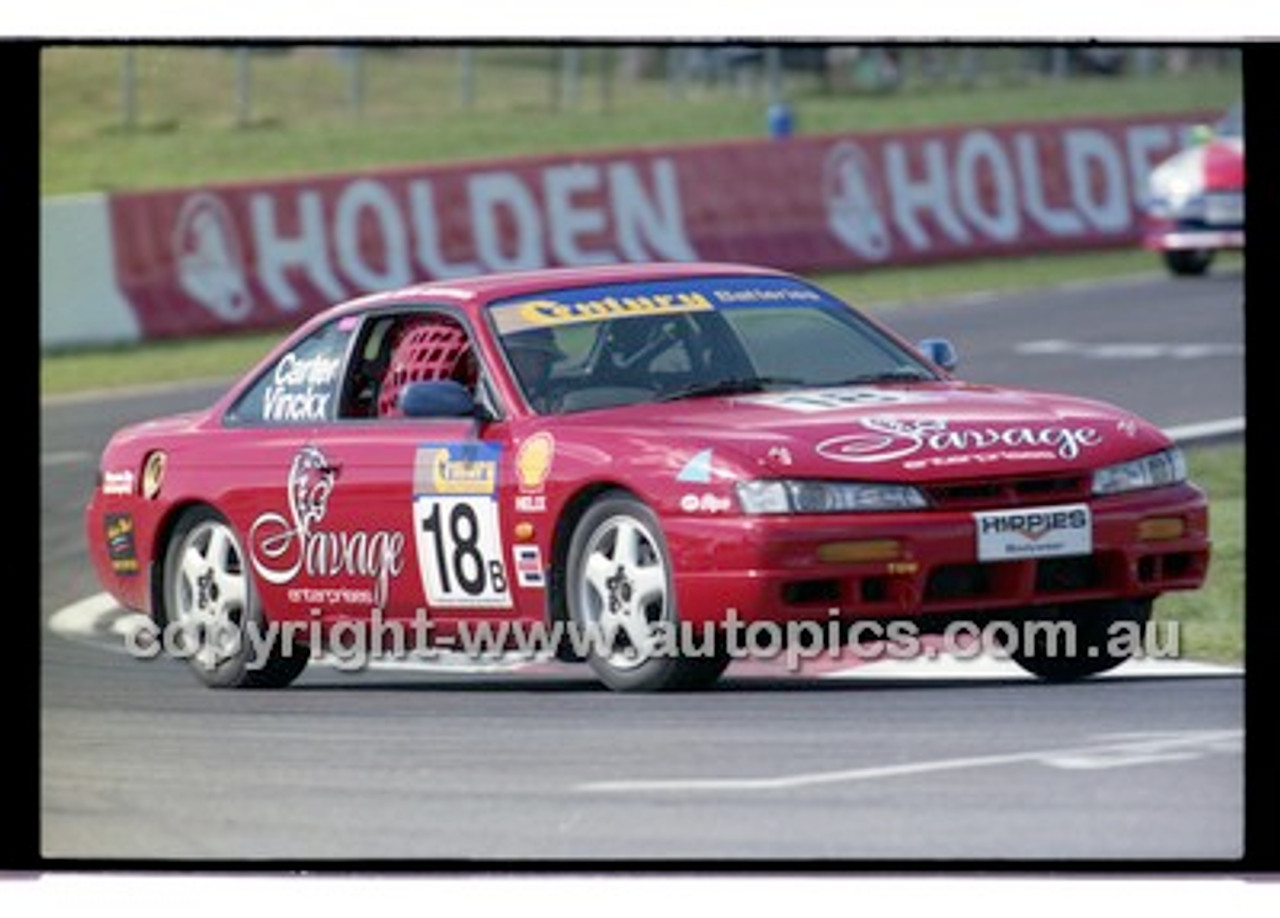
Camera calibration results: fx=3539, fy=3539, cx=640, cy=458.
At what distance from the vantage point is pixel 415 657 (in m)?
10.2

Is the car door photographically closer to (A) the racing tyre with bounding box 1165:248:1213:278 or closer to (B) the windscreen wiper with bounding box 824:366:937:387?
(B) the windscreen wiper with bounding box 824:366:937:387

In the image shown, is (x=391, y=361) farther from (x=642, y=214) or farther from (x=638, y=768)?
(x=642, y=214)

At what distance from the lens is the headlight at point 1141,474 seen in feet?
29.6

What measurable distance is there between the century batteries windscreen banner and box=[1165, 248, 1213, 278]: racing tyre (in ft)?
2.34

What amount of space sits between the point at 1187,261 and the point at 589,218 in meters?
4.41

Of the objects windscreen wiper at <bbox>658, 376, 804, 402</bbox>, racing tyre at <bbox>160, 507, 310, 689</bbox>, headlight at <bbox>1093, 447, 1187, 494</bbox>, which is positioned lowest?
racing tyre at <bbox>160, 507, 310, 689</bbox>

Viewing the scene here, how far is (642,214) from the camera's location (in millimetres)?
22531

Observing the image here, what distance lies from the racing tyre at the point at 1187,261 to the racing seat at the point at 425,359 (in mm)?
9424

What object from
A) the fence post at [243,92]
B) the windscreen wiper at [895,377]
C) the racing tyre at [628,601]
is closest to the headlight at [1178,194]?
the windscreen wiper at [895,377]

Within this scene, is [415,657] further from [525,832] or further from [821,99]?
[821,99]

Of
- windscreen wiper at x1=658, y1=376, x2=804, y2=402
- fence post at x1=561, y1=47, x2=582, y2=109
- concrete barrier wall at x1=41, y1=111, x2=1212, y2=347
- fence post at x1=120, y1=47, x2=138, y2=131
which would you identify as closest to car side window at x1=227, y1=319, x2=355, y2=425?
windscreen wiper at x1=658, y1=376, x2=804, y2=402

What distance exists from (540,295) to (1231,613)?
9.17 ft

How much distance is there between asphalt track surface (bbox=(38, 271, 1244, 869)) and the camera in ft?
24.5
